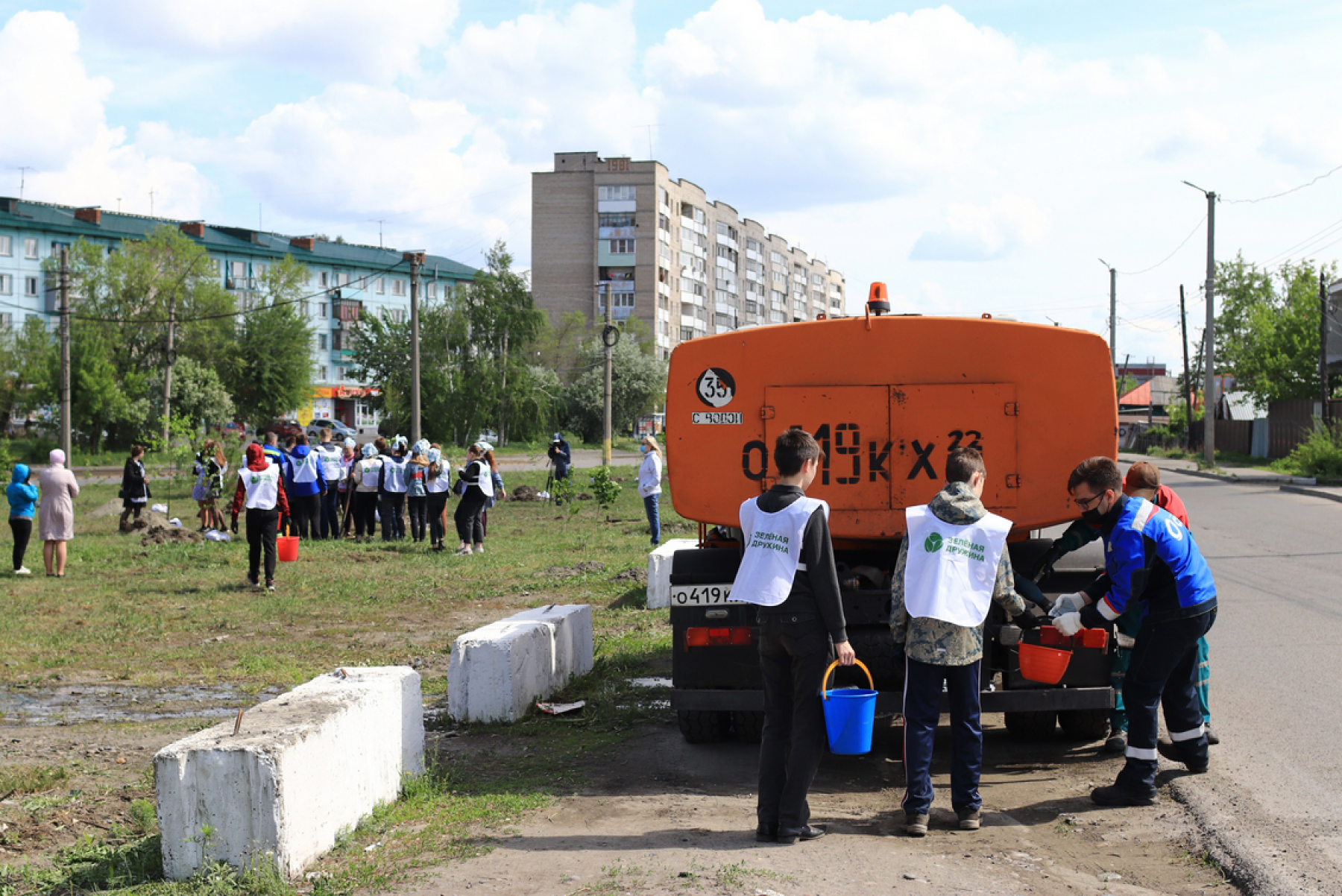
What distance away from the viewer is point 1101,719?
694 cm

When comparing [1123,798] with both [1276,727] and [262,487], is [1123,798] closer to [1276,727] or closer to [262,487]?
[1276,727]

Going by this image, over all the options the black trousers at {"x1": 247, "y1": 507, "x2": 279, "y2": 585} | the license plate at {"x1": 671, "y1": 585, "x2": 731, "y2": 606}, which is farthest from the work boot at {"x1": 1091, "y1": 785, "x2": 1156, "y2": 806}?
the black trousers at {"x1": 247, "y1": 507, "x2": 279, "y2": 585}

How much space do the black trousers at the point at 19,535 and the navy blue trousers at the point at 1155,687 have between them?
14494 mm

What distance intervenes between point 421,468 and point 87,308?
169ft

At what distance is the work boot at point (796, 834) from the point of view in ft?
16.7

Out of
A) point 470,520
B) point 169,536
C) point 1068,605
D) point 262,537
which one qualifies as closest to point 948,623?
point 1068,605

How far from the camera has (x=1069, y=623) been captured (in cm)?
587

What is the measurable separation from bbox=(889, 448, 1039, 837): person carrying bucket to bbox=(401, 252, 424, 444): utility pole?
88.1 ft

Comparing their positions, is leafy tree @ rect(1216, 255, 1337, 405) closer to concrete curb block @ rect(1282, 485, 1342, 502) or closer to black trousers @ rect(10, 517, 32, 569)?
concrete curb block @ rect(1282, 485, 1342, 502)

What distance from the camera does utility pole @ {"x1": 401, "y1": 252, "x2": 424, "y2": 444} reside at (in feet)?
104

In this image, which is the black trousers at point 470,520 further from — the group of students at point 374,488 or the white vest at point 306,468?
the white vest at point 306,468

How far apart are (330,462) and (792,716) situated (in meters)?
15.3

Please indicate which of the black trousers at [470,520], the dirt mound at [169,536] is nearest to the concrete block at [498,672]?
the black trousers at [470,520]

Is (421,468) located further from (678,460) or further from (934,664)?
(934,664)
